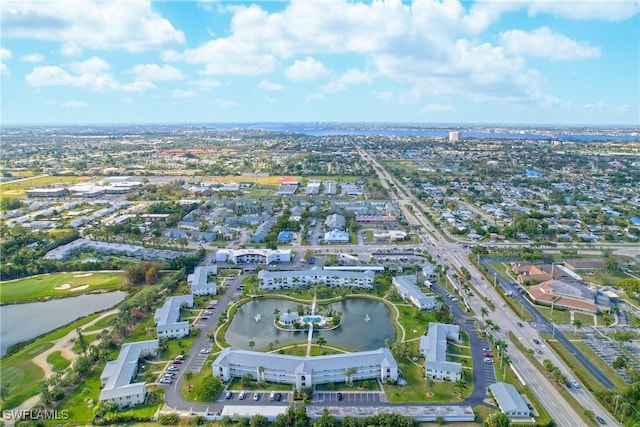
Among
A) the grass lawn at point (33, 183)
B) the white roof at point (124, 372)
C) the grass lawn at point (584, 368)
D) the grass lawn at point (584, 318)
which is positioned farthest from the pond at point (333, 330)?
the grass lawn at point (33, 183)

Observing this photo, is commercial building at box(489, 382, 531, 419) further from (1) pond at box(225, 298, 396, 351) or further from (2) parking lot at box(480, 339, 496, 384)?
(1) pond at box(225, 298, 396, 351)

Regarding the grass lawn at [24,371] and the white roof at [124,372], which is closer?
the white roof at [124,372]

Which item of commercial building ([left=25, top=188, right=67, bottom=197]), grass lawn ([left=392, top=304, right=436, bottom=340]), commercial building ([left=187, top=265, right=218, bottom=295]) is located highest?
commercial building ([left=25, top=188, right=67, bottom=197])

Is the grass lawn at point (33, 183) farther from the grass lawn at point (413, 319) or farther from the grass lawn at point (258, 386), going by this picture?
the grass lawn at point (413, 319)

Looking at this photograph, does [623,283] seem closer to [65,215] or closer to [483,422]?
[483,422]

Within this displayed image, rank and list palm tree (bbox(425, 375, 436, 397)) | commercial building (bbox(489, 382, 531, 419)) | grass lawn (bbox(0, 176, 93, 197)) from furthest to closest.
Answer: grass lawn (bbox(0, 176, 93, 197)) < palm tree (bbox(425, 375, 436, 397)) < commercial building (bbox(489, 382, 531, 419))

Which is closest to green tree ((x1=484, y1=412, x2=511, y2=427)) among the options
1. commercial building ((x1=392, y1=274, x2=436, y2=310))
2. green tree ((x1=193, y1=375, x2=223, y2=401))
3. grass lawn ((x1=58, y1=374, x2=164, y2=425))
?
commercial building ((x1=392, y1=274, x2=436, y2=310))

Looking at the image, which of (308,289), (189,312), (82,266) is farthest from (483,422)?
(82,266)
